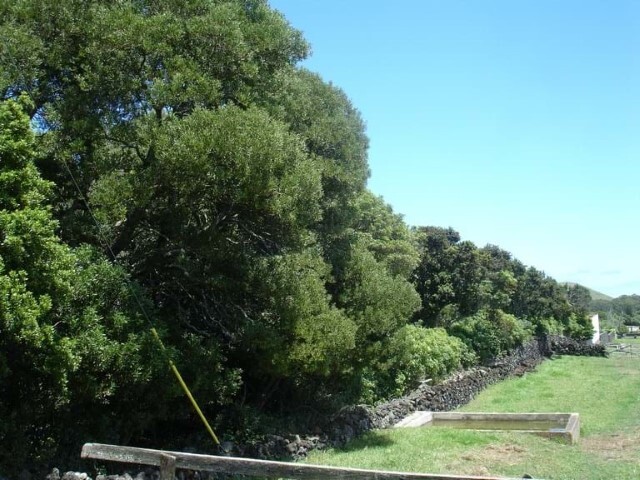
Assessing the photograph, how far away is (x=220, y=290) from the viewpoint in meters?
11.4

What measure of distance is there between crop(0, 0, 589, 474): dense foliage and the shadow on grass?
2016mm

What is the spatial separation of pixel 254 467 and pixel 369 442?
30.5ft

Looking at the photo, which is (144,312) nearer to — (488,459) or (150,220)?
(150,220)

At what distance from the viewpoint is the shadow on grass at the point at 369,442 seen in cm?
1429

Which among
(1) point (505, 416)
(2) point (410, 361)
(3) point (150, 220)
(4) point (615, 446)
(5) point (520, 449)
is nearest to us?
(3) point (150, 220)

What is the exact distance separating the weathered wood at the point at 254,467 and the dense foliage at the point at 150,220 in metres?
1.16

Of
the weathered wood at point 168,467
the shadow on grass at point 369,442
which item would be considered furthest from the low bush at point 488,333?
the weathered wood at point 168,467

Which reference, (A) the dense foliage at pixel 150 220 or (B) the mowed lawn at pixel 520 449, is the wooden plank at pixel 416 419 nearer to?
(B) the mowed lawn at pixel 520 449

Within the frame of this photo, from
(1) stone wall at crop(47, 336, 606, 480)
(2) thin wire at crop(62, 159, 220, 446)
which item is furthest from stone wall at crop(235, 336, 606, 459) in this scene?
(2) thin wire at crop(62, 159, 220, 446)

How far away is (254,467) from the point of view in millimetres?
6273

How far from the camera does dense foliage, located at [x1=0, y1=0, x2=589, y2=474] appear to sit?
7.77 metres

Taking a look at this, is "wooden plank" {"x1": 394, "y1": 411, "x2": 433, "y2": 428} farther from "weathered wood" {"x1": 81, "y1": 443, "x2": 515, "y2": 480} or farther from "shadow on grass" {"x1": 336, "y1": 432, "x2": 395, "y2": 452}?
"weathered wood" {"x1": 81, "y1": 443, "x2": 515, "y2": 480}

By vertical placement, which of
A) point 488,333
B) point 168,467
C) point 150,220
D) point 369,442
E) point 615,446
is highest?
Answer: point 150,220

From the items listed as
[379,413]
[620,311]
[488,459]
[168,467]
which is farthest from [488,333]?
[620,311]
